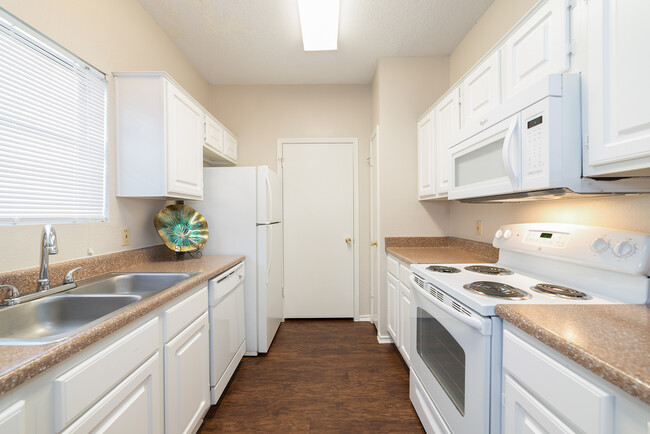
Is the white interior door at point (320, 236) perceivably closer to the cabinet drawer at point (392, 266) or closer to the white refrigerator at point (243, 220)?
the cabinet drawer at point (392, 266)

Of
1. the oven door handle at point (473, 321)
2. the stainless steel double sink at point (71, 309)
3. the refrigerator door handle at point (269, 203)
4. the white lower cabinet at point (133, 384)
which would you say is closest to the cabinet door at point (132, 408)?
the white lower cabinet at point (133, 384)

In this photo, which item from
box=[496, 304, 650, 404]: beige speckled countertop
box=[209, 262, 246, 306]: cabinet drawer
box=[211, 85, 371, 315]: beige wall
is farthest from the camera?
box=[211, 85, 371, 315]: beige wall

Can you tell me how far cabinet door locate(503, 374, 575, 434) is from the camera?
764 mm

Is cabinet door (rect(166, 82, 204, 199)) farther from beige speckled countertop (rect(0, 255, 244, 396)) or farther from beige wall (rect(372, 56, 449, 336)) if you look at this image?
beige wall (rect(372, 56, 449, 336))

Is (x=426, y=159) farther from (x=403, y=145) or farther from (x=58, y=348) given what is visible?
(x=58, y=348)

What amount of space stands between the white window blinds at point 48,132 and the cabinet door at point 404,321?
1973 millimetres

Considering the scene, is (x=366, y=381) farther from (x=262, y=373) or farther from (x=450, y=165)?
(x=450, y=165)

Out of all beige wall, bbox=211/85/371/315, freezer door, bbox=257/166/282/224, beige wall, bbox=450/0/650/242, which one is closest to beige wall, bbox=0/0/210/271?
freezer door, bbox=257/166/282/224

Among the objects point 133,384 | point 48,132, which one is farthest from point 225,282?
point 48,132

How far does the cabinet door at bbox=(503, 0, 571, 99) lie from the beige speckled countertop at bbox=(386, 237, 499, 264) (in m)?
1.03

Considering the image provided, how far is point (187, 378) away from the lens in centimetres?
141

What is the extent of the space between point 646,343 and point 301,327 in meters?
2.72

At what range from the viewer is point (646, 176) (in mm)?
1009

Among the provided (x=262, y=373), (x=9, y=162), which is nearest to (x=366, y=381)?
→ (x=262, y=373)
